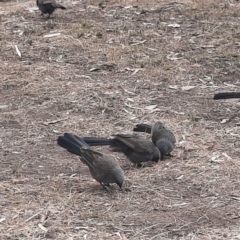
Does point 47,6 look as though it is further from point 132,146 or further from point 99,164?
point 99,164

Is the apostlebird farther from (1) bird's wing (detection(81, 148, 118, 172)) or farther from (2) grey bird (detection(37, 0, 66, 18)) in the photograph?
(2) grey bird (detection(37, 0, 66, 18))

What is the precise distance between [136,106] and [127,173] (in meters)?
2.05

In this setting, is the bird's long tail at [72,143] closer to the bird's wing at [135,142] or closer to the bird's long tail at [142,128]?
the bird's wing at [135,142]

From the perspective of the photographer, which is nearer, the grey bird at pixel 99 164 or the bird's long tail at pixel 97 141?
the grey bird at pixel 99 164

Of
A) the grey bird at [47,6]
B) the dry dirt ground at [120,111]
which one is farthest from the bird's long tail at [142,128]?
the grey bird at [47,6]

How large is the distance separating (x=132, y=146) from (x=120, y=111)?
62.8 inches

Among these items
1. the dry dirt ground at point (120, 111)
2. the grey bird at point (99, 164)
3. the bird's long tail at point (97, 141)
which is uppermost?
the grey bird at point (99, 164)

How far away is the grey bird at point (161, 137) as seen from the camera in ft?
24.6

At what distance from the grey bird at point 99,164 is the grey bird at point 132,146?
0.34 metres

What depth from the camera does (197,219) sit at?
610 cm

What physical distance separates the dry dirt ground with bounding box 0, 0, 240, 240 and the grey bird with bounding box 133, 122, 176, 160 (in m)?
0.13

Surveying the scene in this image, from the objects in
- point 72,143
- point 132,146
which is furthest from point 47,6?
point 72,143

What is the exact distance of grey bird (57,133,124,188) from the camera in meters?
6.64

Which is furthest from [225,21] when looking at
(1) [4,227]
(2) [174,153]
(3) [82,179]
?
(1) [4,227]
